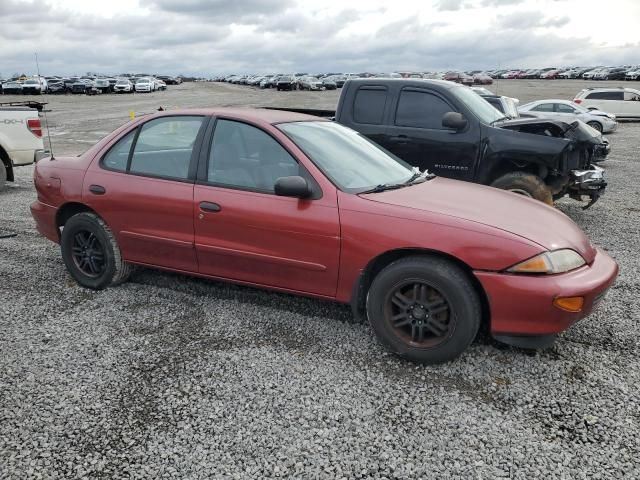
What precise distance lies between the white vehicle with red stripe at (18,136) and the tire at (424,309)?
7.37 meters

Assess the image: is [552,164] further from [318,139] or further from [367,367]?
[367,367]

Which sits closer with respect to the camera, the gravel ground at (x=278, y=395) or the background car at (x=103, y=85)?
the gravel ground at (x=278, y=395)

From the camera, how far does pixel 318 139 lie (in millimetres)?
4152

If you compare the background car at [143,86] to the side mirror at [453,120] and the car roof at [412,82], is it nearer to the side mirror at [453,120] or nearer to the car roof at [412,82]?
the car roof at [412,82]

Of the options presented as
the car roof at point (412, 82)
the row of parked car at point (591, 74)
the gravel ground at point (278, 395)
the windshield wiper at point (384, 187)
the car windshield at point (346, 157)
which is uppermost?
the row of parked car at point (591, 74)

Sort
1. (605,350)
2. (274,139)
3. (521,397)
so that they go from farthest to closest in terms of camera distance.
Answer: (274,139) → (605,350) → (521,397)

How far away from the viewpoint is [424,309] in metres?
3.38

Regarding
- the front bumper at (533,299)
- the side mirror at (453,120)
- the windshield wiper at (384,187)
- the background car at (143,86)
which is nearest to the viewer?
the front bumper at (533,299)

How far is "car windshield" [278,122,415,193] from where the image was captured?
3.82 metres

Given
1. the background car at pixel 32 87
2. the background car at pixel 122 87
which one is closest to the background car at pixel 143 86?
the background car at pixel 122 87

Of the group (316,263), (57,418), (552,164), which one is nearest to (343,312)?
(316,263)

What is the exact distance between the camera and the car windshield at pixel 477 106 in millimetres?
7105

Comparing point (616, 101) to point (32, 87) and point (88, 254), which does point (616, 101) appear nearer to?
point (88, 254)

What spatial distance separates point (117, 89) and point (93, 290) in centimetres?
5443
